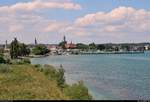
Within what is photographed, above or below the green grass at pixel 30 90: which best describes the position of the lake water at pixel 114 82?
below

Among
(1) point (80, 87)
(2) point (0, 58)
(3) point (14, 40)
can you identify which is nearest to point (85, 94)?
(1) point (80, 87)

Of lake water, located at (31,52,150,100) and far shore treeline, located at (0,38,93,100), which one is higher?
far shore treeline, located at (0,38,93,100)

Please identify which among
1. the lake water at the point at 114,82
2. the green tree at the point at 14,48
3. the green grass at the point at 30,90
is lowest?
the lake water at the point at 114,82

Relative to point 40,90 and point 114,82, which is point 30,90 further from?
point 114,82

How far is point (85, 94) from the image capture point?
100ft

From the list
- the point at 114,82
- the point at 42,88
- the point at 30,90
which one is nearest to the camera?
the point at 30,90

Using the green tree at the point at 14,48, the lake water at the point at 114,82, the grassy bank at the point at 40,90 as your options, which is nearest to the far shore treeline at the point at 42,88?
the grassy bank at the point at 40,90

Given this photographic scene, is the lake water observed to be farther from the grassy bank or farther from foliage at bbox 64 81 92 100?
foliage at bbox 64 81 92 100

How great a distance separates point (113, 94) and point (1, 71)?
97.6ft

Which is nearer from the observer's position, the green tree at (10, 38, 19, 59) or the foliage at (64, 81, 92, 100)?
the foliage at (64, 81, 92, 100)

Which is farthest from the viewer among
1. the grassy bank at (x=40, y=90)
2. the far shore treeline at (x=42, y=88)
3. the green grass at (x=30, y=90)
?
the green grass at (x=30, y=90)

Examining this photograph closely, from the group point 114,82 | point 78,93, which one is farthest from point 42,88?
point 114,82

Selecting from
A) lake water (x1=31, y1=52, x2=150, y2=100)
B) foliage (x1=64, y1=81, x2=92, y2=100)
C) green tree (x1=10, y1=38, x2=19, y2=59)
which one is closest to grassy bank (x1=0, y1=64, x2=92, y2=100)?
foliage (x1=64, y1=81, x2=92, y2=100)

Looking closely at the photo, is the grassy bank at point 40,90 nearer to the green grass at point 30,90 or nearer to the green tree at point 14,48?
the green grass at point 30,90
